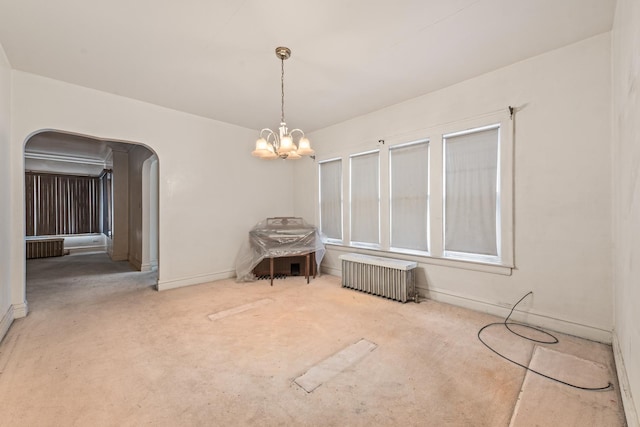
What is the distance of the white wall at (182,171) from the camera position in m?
3.06

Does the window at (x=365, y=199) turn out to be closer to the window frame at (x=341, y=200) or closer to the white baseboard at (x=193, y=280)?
the window frame at (x=341, y=200)

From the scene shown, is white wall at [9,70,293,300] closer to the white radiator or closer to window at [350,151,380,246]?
window at [350,151,380,246]

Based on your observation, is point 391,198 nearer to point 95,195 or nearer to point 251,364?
point 251,364

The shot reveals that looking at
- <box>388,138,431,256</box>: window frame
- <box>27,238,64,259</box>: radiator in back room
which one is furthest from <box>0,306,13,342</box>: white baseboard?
<box>27,238,64,259</box>: radiator in back room

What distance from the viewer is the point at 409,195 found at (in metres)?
3.90

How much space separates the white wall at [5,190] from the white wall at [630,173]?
188 inches

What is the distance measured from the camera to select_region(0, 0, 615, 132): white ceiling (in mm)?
2064

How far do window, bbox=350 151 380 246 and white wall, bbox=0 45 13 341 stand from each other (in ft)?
13.9

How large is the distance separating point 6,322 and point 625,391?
16.6 ft

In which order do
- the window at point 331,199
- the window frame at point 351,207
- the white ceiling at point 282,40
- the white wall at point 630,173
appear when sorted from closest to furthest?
the white wall at point 630,173 < the white ceiling at point 282,40 < the window frame at point 351,207 < the window at point 331,199

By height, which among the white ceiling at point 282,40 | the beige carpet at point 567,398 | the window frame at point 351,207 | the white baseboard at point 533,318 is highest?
the white ceiling at point 282,40

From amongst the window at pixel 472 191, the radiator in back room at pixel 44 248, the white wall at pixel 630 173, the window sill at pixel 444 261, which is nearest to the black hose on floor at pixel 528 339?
the white wall at pixel 630 173

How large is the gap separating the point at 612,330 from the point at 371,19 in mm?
3413

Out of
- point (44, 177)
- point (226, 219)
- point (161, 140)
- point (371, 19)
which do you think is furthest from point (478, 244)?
point (44, 177)
